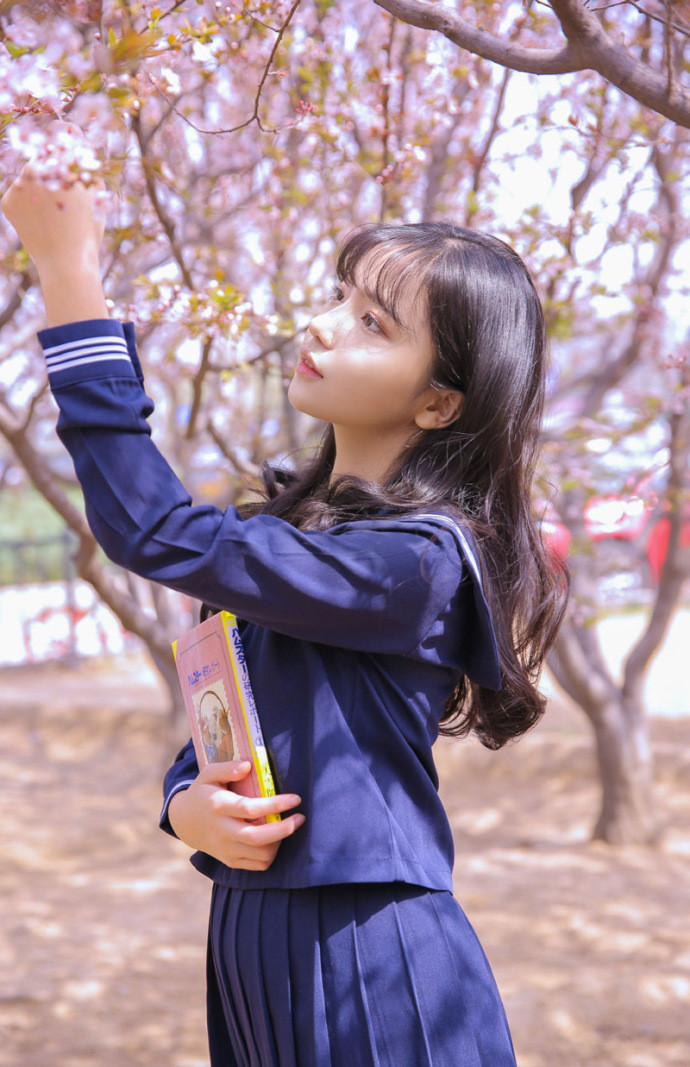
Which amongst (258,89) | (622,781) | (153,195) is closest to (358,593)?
(258,89)

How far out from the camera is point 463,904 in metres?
4.12

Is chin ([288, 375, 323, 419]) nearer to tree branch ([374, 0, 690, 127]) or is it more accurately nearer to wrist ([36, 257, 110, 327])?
wrist ([36, 257, 110, 327])

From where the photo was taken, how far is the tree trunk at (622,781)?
4723 millimetres

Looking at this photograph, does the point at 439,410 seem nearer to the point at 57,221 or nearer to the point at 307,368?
the point at 307,368

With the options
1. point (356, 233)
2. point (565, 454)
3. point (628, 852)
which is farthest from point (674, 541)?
point (356, 233)

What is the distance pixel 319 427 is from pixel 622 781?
2.17 metres

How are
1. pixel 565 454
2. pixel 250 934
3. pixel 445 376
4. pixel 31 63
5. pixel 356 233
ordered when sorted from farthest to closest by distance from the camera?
pixel 565 454, pixel 356 233, pixel 445 376, pixel 250 934, pixel 31 63

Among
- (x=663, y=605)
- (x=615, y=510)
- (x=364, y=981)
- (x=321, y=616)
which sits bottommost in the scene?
(x=663, y=605)

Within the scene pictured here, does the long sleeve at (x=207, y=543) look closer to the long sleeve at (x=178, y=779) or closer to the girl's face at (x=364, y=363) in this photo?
the girl's face at (x=364, y=363)

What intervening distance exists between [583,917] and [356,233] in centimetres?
328

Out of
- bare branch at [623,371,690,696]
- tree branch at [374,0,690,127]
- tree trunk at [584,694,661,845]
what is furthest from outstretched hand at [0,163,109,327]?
tree trunk at [584,694,661,845]

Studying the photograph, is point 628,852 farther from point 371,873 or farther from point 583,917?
point 371,873

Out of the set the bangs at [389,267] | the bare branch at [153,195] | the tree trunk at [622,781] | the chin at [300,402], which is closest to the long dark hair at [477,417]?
the bangs at [389,267]

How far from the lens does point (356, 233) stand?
58.8 inches
